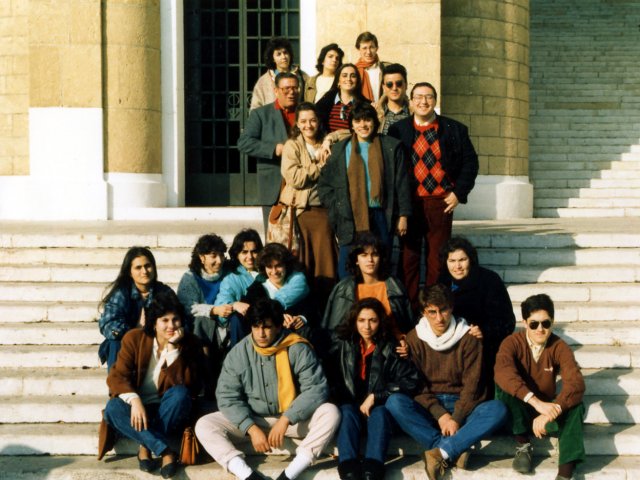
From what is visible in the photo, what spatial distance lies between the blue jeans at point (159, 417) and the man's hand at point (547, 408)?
6.75 feet

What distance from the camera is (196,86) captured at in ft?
42.8

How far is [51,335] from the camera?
26.1 ft

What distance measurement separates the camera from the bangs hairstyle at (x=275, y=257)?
23.2 ft

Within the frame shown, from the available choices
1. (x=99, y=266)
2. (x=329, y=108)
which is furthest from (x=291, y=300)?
(x=99, y=266)

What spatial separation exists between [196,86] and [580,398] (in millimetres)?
7840

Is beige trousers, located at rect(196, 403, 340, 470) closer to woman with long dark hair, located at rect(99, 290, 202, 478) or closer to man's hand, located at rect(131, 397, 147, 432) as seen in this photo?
woman with long dark hair, located at rect(99, 290, 202, 478)

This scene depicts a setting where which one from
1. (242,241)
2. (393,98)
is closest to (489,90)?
(393,98)

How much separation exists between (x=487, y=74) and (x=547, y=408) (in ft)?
25.3

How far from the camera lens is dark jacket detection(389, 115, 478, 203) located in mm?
7746

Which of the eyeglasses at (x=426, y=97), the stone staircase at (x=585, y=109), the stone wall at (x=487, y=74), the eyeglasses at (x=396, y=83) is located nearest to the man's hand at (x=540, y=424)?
the eyeglasses at (x=426, y=97)

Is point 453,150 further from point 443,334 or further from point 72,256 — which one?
point 72,256

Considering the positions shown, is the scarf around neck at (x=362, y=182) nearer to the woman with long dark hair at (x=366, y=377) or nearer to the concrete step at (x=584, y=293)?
the woman with long dark hair at (x=366, y=377)

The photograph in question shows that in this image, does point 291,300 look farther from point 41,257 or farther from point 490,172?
point 490,172

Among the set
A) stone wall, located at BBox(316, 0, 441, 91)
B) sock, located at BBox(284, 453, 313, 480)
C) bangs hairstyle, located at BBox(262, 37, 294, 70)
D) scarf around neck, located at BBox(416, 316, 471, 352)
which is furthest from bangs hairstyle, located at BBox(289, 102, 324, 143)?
stone wall, located at BBox(316, 0, 441, 91)
